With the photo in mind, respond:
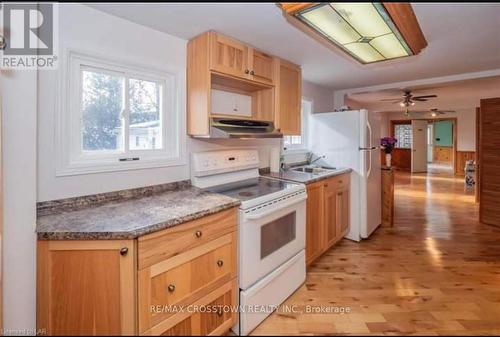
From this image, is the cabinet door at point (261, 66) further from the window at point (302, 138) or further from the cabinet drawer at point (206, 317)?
the cabinet drawer at point (206, 317)

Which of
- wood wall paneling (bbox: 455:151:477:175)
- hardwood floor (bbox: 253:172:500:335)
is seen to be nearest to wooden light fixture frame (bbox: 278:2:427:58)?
hardwood floor (bbox: 253:172:500:335)

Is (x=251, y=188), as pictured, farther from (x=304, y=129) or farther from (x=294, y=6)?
(x=304, y=129)

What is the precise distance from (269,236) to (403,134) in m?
10.0

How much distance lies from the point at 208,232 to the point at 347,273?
1.56 m

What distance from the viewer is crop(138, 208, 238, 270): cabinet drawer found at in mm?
1228

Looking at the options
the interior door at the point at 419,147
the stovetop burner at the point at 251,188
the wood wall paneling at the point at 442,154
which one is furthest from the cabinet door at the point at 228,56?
the wood wall paneling at the point at 442,154

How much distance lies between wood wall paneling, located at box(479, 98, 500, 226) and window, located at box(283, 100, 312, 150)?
2380 mm

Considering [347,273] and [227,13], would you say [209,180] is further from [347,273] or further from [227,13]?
→ [347,273]

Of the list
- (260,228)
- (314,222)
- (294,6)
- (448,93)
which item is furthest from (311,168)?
(448,93)

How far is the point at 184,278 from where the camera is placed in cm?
139

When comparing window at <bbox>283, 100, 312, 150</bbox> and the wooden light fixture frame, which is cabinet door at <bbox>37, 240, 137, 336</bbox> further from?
window at <bbox>283, 100, 312, 150</bbox>

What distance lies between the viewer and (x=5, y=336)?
1189 millimetres

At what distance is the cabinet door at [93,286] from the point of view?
3.84 feet

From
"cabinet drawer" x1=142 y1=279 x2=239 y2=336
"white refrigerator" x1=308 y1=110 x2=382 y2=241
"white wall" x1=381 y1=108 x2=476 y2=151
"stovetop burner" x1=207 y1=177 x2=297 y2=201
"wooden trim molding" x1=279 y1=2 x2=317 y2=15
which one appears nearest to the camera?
"cabinet drawer" x1=142 y1=279 x2=239 y2=336
